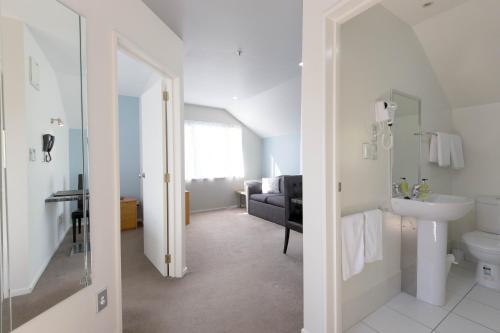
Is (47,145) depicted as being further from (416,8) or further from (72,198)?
(416,8)

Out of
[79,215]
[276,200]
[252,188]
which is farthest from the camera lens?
[252,188]

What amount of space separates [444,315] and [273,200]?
2823 mm

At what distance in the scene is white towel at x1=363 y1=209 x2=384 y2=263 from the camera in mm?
1630

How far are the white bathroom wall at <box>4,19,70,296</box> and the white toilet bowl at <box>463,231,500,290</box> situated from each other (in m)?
3.25

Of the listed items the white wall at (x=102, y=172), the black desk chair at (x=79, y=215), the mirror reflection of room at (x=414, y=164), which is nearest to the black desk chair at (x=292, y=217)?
the mirror reflection of room at (x=414, y=164)

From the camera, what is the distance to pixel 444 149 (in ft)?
7.98

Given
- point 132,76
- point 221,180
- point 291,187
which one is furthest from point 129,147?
point 291,187

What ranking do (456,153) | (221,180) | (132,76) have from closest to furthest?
(456,153) < (132,76) < (221,180)

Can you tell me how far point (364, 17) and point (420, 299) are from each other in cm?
237

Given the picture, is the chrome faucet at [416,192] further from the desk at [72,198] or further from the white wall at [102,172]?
the desk at [72,198]

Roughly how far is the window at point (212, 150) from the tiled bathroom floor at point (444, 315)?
4217 millimetres

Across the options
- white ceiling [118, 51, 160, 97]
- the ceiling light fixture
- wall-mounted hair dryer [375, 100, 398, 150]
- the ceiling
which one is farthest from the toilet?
white ceiling [118, 51, 160, 97]

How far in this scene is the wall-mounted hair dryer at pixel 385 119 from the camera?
5.58ft

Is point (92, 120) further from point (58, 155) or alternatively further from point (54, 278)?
point (54, 278)
